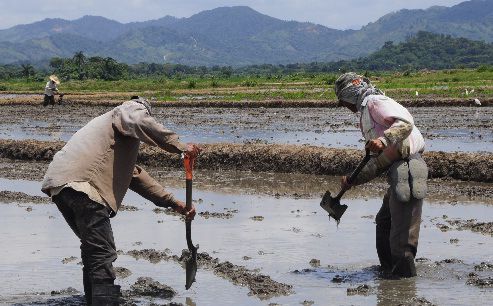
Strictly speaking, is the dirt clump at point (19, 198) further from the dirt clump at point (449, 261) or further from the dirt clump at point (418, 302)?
the dirt clump at point (418, 302)

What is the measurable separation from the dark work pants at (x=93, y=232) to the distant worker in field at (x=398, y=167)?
2.13 m

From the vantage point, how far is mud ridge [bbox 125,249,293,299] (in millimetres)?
6051

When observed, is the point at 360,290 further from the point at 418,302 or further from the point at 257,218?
the point at 257,218

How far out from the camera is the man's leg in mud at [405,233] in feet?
20.7

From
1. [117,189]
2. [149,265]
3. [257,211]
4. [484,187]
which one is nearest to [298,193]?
[257,211]

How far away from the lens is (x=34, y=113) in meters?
30.6

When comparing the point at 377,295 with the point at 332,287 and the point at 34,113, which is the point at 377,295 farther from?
the point at 34,113

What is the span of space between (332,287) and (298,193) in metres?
4.58

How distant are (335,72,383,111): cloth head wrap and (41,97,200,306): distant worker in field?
1750 millimetres

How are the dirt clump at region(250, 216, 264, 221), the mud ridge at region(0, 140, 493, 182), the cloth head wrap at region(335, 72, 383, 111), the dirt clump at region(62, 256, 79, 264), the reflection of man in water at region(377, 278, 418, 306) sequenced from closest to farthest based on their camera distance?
1. the reflection of man in water at region(377, 278, 418, 306)
2. the cloth head wrap at region(335, 72, 383, 111)
3. the dirt clump at region(62, 256, 79, 264)
4. the dirt clump at region(250, 216, 264, 221)
5. the mud ridge at region(0, 140, 493, 182)

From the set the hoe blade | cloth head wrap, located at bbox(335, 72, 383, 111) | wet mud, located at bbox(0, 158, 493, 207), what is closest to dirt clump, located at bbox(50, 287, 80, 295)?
the hoe blade

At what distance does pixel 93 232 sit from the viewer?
5086 mm

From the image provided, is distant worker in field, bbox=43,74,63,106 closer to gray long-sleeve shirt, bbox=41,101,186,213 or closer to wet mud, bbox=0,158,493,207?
wet mud, bbox=0,158,493,207

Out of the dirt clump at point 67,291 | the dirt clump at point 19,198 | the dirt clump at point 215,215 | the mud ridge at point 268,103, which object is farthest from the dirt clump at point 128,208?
the mud ridge at point 268,103
